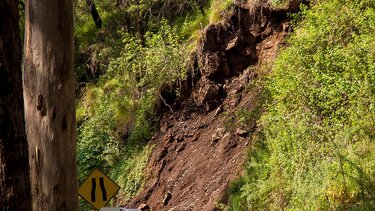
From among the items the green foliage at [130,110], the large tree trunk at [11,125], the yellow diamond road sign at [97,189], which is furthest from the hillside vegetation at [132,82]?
the large tree trunk at [11,125]

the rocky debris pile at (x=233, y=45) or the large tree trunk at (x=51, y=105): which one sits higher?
the large tree trunk at (x=51, y=105)

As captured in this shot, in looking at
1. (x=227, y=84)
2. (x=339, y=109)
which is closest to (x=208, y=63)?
(x=227, y=84)

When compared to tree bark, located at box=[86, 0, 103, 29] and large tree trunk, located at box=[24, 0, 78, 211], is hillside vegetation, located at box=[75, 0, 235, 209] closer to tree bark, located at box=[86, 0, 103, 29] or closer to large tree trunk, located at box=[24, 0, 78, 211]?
tree bark, located at box=[86, 0, 103, 29]

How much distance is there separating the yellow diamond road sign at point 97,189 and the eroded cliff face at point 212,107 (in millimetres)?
3118

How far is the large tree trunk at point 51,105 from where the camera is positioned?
7.99 meters

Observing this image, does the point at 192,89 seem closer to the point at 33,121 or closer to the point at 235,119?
the point at 235,119

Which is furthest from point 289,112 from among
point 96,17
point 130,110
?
point 96,17

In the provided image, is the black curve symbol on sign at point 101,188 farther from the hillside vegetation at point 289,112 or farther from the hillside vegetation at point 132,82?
the hillside vegetation at point 132,82

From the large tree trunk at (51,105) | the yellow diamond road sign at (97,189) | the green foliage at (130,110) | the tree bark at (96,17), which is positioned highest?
the large tree trunk at (51,105)

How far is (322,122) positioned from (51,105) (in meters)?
4.95

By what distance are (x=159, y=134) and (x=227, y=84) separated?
102 inches

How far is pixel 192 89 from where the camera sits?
58.3ft

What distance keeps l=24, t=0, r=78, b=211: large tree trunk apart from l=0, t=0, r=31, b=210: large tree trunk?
2.09m

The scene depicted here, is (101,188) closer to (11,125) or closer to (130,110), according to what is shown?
(11,125)
